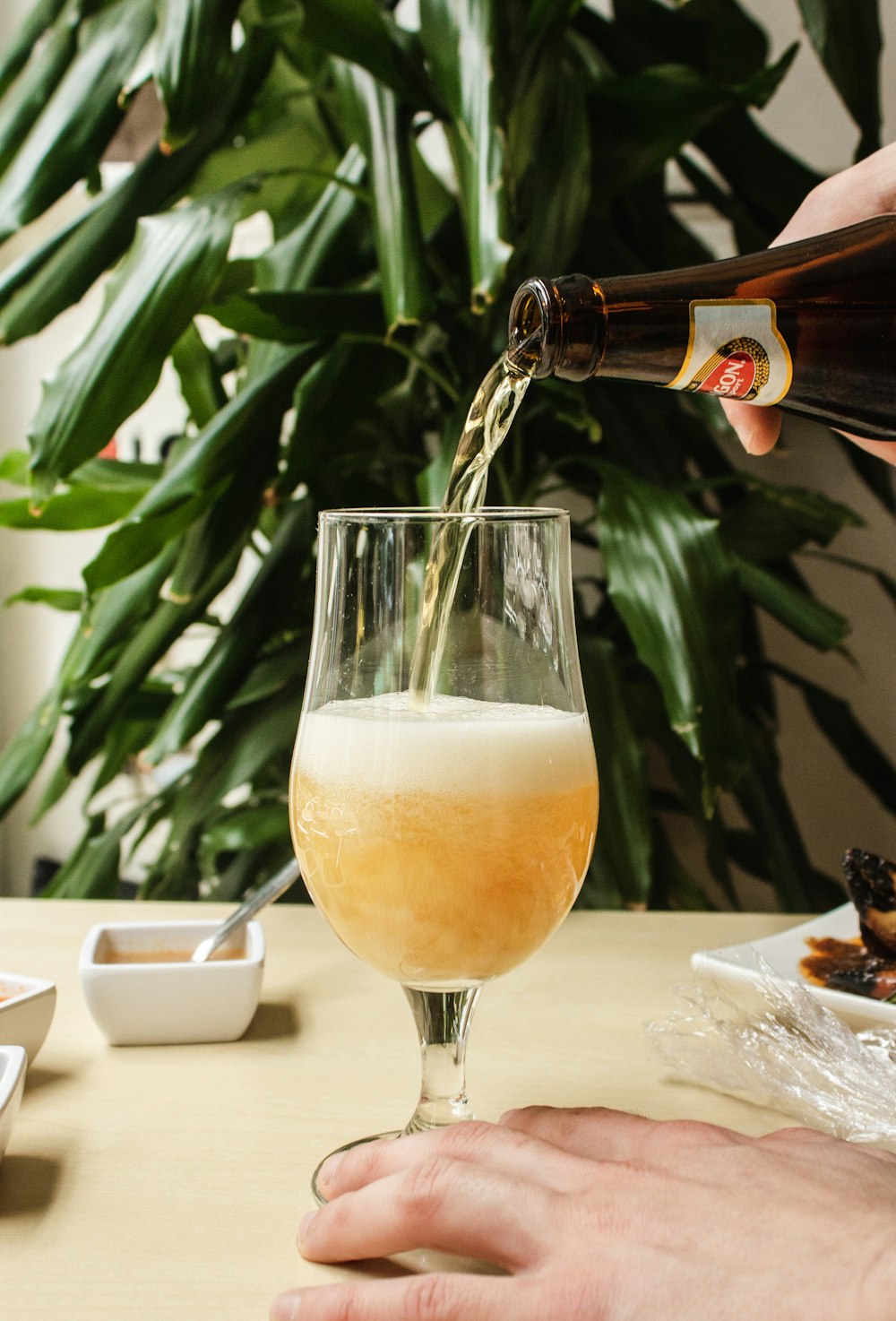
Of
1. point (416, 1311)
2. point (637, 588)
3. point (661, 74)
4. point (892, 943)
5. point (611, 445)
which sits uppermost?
point (661, 74)

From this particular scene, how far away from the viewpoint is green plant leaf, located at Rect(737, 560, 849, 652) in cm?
145

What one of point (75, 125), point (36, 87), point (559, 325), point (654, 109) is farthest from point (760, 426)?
point (36, 87)

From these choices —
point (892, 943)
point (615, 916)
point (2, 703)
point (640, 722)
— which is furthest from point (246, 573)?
point (892, 943)

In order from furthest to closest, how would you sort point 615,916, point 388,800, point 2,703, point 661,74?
Answer: point 2,703
point 661,74
point 615,916
point 388,800

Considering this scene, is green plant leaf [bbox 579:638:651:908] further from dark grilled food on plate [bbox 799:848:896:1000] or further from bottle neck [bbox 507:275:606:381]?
bottle neck [bbox 507:275:606:381]

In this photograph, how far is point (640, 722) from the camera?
1578 millimetres

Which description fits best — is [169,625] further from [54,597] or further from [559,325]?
[559,325]

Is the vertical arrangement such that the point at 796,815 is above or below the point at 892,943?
above

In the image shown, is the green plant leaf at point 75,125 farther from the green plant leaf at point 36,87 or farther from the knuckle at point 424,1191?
the knuckle at point 424,1191

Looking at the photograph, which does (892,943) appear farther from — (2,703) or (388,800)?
(2,703)

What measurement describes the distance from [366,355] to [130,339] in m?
0.29

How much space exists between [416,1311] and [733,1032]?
0.29 m

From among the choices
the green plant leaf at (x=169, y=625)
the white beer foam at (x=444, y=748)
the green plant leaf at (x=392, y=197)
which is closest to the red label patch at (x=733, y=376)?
the white beer foam at (x=444, y=748)

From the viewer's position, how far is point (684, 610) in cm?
114
